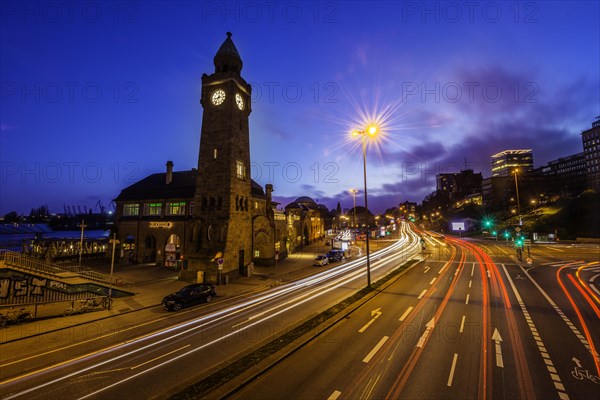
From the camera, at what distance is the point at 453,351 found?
41.2 ft

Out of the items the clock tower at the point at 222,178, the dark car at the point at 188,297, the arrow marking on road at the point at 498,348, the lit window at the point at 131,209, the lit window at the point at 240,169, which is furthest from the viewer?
the lit window at the point at 131,209

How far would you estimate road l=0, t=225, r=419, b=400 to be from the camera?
10.6 meters

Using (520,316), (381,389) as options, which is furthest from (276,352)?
(520,316)

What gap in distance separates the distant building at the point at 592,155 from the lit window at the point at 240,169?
157 meters

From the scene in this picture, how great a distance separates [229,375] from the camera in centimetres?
1000

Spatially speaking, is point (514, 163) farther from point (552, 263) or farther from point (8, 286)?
point (8, 286)

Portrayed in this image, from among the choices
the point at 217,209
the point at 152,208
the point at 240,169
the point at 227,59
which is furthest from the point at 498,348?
the point at 152,208

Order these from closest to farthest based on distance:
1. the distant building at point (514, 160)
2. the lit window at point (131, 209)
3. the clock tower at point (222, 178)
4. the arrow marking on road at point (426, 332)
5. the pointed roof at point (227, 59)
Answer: the arrow marking on road at point (426, 332) < the clock tower at point (222, 178) < the pointed roof at point (227, 59) < the lit window at point (131, 209) < the distant building at point (514, 160)

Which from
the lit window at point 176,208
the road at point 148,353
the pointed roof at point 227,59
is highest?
the pointed roof at point 227,59

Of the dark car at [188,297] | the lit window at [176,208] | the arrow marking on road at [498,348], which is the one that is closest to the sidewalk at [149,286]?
the dark car at [188,297]

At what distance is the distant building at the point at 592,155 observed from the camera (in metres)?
117

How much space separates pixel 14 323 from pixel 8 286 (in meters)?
2.79

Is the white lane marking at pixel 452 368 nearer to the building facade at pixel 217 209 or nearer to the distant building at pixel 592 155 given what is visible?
the building facade at pixel 217 209

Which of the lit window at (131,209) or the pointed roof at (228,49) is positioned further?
the lit window at (131,209)
